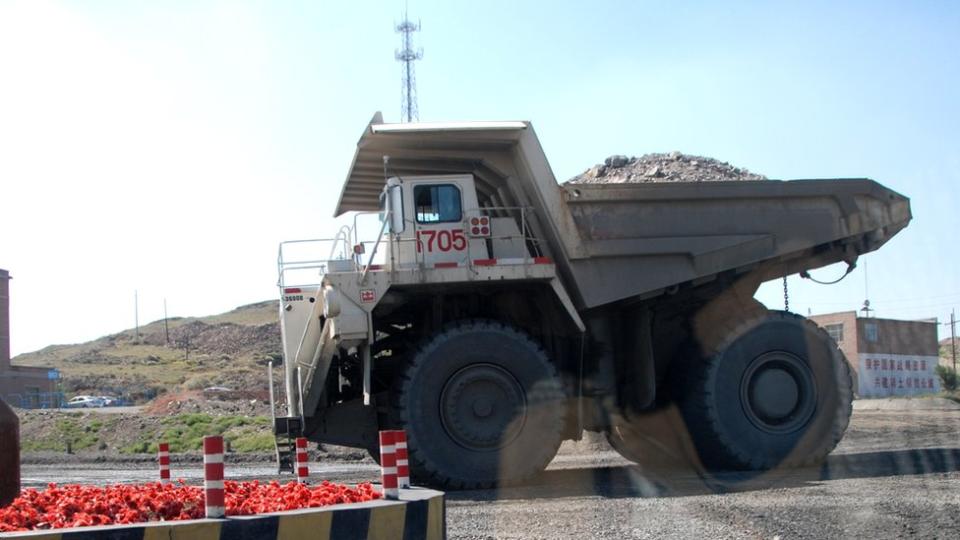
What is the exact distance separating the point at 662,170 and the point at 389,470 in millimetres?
10068

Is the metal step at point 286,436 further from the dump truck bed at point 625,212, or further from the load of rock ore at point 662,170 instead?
the load of rock ore at point 662,170

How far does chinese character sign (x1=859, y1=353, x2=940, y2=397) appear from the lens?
5050 centimetres

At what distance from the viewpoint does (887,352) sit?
5200 cm

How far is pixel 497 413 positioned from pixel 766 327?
154 inches

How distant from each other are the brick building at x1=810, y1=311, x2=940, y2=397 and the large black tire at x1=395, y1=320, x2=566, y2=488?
38705 mm

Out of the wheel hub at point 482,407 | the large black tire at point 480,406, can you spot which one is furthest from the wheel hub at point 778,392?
the wheel hub at point 482,407

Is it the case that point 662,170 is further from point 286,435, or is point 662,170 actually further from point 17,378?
point 17,378

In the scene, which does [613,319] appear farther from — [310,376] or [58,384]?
[58,384]

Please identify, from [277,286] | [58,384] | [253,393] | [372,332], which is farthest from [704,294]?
[58,384]

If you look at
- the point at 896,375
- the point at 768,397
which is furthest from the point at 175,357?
the point at 768,397

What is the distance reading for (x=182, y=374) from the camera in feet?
202

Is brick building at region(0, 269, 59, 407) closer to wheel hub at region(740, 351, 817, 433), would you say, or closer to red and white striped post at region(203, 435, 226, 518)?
wheel hub at region(740, 351, 817, 433)

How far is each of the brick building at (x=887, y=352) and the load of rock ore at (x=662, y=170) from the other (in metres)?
34.8

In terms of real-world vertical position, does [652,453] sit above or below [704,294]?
below
